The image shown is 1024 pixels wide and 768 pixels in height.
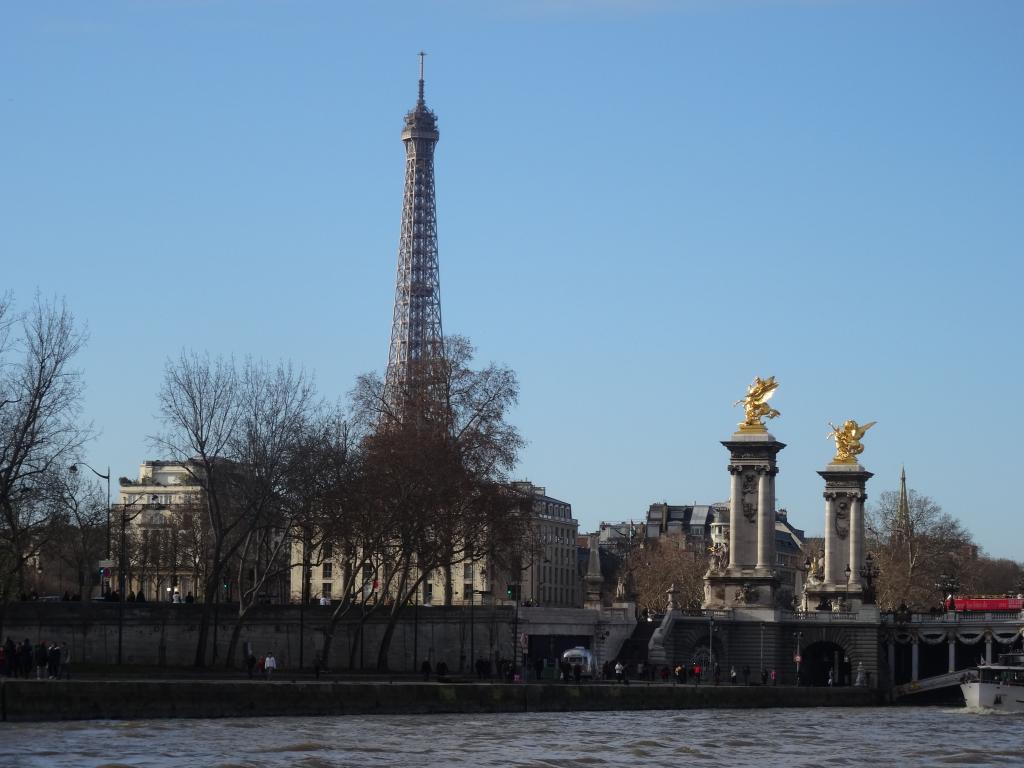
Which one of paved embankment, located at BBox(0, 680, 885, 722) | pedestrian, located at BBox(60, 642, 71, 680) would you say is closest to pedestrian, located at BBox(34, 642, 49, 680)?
pedestrian, located at BBox(60, 642, 71, 680)

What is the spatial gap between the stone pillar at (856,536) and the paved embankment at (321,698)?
1234 inches

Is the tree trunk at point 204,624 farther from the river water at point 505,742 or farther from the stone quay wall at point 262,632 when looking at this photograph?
the river water at point 505,742

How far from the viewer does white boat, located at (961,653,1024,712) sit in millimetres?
93000

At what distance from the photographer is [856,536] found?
395 feet

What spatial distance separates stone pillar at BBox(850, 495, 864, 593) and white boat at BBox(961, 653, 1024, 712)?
74.0 feet

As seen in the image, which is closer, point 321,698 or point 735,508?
point 321,698

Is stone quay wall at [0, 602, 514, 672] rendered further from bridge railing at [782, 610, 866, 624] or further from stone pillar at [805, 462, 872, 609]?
stone pillar at [805, 462, 872, 609]

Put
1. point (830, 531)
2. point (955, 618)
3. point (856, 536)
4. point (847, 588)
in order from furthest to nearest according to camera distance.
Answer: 1. point (830, 531)
2. point (856, 536)
3. point (847, 588)
4. point (955, 618)

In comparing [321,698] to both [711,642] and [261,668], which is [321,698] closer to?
[261,668]

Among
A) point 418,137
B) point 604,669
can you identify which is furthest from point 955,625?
point 418,137

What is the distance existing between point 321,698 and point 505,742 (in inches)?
318

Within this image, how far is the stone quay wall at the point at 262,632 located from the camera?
87625mm

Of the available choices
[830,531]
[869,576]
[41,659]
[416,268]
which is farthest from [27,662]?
[416,268]

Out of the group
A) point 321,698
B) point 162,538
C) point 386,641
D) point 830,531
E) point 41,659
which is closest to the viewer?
point 321,698
